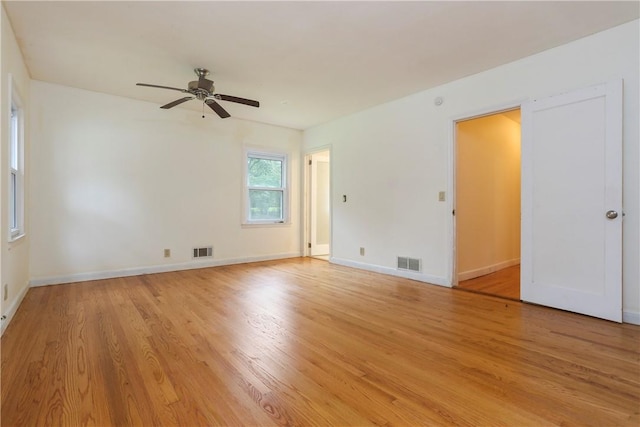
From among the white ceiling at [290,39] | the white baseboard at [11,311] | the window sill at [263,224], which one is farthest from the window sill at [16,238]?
the window sill at [263,224]

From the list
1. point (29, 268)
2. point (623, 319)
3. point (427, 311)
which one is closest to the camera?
point (623, 319)

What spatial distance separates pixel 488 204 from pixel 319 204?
3166mm

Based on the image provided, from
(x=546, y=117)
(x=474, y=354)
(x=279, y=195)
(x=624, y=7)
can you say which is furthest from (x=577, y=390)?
(x=279, y=195)

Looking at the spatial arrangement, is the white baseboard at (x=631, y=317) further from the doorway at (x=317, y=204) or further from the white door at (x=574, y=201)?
the doorway at (x=317, y=204)

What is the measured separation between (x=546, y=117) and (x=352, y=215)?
2.94 metres

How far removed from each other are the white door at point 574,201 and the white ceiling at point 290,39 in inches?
27.9

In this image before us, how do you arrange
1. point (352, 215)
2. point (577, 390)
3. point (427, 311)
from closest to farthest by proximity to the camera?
point (577, 390)
point (427, 311)
point (352, 215)

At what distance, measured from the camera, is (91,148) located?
423 centimetres

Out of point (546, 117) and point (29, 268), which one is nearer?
point (546, 117)

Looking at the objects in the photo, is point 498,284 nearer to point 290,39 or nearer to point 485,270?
point 485,270

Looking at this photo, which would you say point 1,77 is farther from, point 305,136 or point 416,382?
point 305,136

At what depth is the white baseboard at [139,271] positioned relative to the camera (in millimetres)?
3955

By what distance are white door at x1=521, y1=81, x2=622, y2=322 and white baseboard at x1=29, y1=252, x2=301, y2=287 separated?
4222 mm

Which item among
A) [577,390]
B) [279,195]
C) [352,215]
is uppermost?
[279,195]
